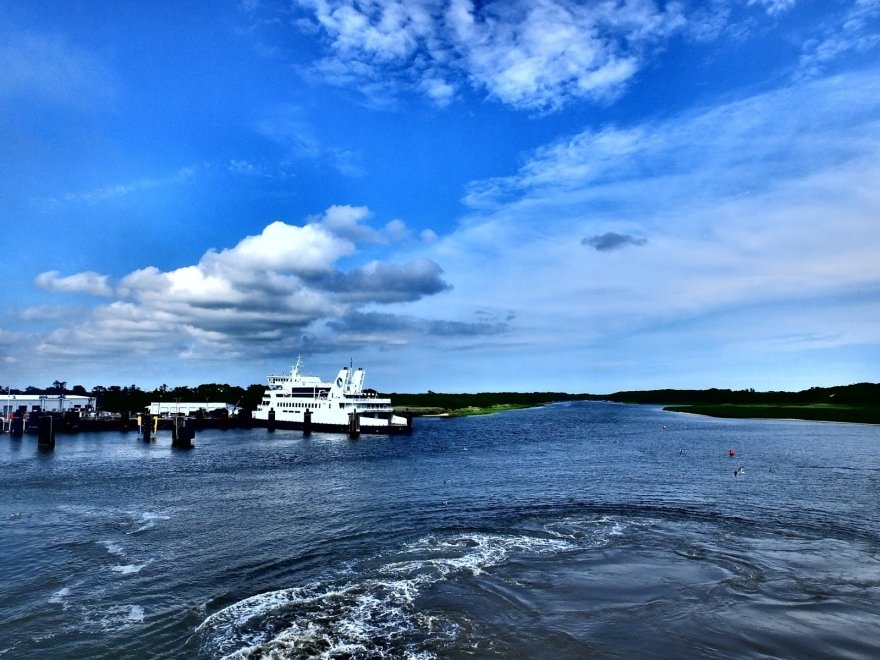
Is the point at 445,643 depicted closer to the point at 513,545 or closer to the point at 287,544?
the point at 513,545

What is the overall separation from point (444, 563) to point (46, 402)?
603ft

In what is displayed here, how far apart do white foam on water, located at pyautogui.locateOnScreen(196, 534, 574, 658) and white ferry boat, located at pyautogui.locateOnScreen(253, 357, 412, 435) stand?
82.3m

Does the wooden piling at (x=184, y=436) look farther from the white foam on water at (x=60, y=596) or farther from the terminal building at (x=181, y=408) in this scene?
the white foam on water at (x=60, y=596)

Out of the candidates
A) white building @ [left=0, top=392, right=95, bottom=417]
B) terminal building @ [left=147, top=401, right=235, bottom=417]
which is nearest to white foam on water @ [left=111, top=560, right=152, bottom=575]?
terminal building @ [left=147, top=401, right=235, bottom=417]

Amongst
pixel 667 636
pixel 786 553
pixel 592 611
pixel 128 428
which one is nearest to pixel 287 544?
pixel 592 611

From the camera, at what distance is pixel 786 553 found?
28688 millimetres

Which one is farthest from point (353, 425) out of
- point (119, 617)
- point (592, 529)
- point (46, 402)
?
point (46, 402)

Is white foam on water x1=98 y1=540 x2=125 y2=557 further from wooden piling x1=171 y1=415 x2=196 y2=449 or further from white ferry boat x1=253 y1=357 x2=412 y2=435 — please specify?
white ferry boat x1=253 y1=357 x2=412 y2=435

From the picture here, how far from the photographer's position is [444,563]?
27.9m

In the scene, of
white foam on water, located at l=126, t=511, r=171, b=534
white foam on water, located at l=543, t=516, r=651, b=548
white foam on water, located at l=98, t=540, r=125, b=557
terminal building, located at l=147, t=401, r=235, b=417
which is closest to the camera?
white foam on water, located at l=98, t=540, r=125, b=557

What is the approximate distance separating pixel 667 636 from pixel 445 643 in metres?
7.79

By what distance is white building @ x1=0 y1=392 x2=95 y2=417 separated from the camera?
506 ft

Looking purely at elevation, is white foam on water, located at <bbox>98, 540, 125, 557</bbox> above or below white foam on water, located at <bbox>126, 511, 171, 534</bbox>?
above

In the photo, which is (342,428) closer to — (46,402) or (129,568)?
(129,568)
